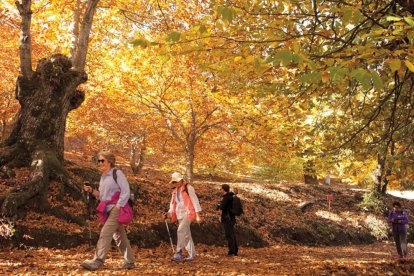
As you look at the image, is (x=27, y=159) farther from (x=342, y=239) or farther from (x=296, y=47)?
(x=342, y=239)

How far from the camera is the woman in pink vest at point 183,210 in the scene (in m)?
6.88

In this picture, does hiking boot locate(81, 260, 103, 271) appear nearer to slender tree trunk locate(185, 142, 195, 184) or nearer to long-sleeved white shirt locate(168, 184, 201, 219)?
long-sleeved white shirt locate(168, 184, 201, 219)

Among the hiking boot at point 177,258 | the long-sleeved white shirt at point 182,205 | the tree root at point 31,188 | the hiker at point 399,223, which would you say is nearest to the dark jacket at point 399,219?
the hiker at point 399,223

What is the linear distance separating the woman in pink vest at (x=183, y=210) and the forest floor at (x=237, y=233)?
0.35 m

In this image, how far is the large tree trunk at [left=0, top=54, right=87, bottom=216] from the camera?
907cm

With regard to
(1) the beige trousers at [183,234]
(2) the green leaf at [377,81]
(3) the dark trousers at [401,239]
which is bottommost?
(3) the dark trousers at [401,239]

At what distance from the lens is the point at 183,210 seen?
274 inches

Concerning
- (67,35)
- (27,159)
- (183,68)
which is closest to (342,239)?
(183,68)

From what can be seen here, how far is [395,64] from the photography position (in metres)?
3.19

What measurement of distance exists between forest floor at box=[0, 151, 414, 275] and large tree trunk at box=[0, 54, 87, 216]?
519 millimetres

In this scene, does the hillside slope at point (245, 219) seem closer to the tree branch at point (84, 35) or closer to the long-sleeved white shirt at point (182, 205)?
the long-sleeved white shirt at point (182, 205)

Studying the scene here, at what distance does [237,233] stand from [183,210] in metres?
4.90

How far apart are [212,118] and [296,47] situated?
11.1 metres

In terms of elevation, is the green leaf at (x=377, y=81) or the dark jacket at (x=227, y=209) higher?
the green leaf at (x=377, y=81)
